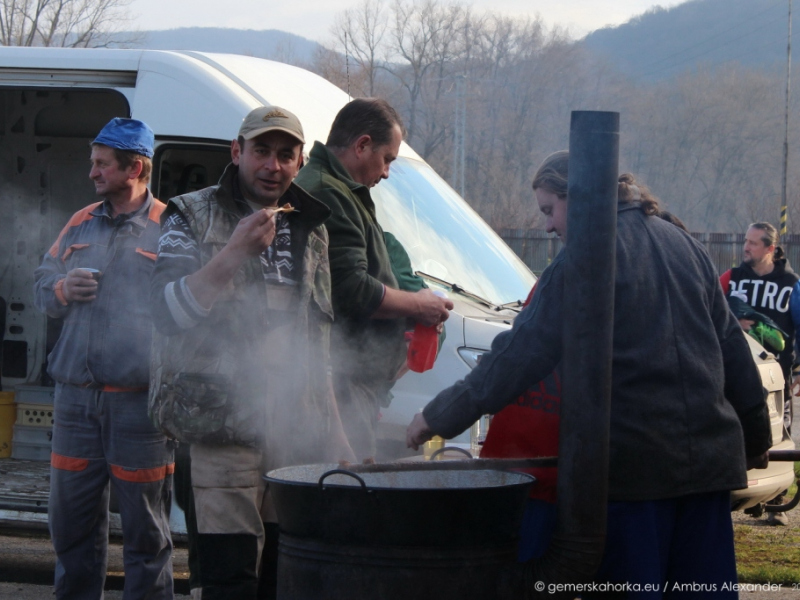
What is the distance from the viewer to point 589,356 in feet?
7.82

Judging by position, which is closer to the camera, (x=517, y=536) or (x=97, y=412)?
(x=517, y=536)

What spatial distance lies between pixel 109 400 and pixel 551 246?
87.8ft

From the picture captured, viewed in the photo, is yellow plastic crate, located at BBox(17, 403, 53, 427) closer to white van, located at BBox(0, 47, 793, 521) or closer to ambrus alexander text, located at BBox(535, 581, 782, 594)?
white van, located at BBox(0, 47, 793, 521)

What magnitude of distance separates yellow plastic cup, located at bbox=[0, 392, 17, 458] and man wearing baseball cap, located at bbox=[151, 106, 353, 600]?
373 cm

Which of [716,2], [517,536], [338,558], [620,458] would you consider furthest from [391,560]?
[716,2]

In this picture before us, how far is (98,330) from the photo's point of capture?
3.84 meters

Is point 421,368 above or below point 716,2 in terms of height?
below

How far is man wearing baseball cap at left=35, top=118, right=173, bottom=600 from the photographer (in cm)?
379

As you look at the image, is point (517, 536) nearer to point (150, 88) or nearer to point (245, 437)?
point (245, 437)

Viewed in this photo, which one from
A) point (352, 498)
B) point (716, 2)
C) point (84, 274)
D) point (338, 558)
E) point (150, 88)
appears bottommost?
point (338, 558)

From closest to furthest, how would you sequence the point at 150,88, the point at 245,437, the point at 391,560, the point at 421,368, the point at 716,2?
the point at 391,560 < the point at 245,437 < the point at 421,368 < the point at 150,88 < the point at 716,2

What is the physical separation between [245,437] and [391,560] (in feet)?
2.77

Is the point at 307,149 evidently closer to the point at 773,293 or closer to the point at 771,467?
the point at 771,467

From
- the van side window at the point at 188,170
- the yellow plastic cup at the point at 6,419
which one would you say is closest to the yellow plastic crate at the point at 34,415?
the yellow plastic cup at the point at 6,419
